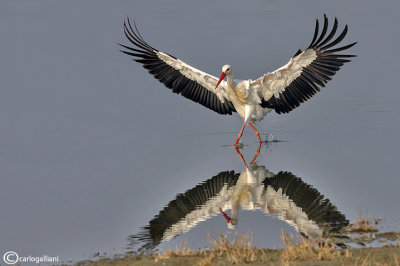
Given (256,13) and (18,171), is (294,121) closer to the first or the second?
(18,171)

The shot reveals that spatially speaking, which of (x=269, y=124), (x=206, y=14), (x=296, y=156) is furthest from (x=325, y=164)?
(x=206, y=14)

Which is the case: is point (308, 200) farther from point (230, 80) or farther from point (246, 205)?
point (230, 80)

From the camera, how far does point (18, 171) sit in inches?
479

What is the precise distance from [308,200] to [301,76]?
389 centimetres

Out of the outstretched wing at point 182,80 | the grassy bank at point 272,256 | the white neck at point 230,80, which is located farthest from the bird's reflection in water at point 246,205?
the outstretched wing at point 182,80

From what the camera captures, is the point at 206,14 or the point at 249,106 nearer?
the point at 249,106

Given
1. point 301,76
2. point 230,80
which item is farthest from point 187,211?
point 230,80

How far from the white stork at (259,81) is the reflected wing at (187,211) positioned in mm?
2852

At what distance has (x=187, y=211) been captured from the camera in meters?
10.0

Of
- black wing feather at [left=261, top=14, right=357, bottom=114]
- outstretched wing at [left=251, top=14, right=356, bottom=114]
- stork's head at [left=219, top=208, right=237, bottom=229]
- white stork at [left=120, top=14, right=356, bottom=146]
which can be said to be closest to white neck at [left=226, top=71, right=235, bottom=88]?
white stork at [left=120, top=14, right=356, bottom=146]

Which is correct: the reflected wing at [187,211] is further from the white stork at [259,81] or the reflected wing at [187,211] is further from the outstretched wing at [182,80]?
the outstretched wing at [182,80]

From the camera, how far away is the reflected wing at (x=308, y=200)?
938 cm

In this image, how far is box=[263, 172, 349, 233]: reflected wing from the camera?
30.8ft

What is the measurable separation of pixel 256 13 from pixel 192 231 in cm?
1574
